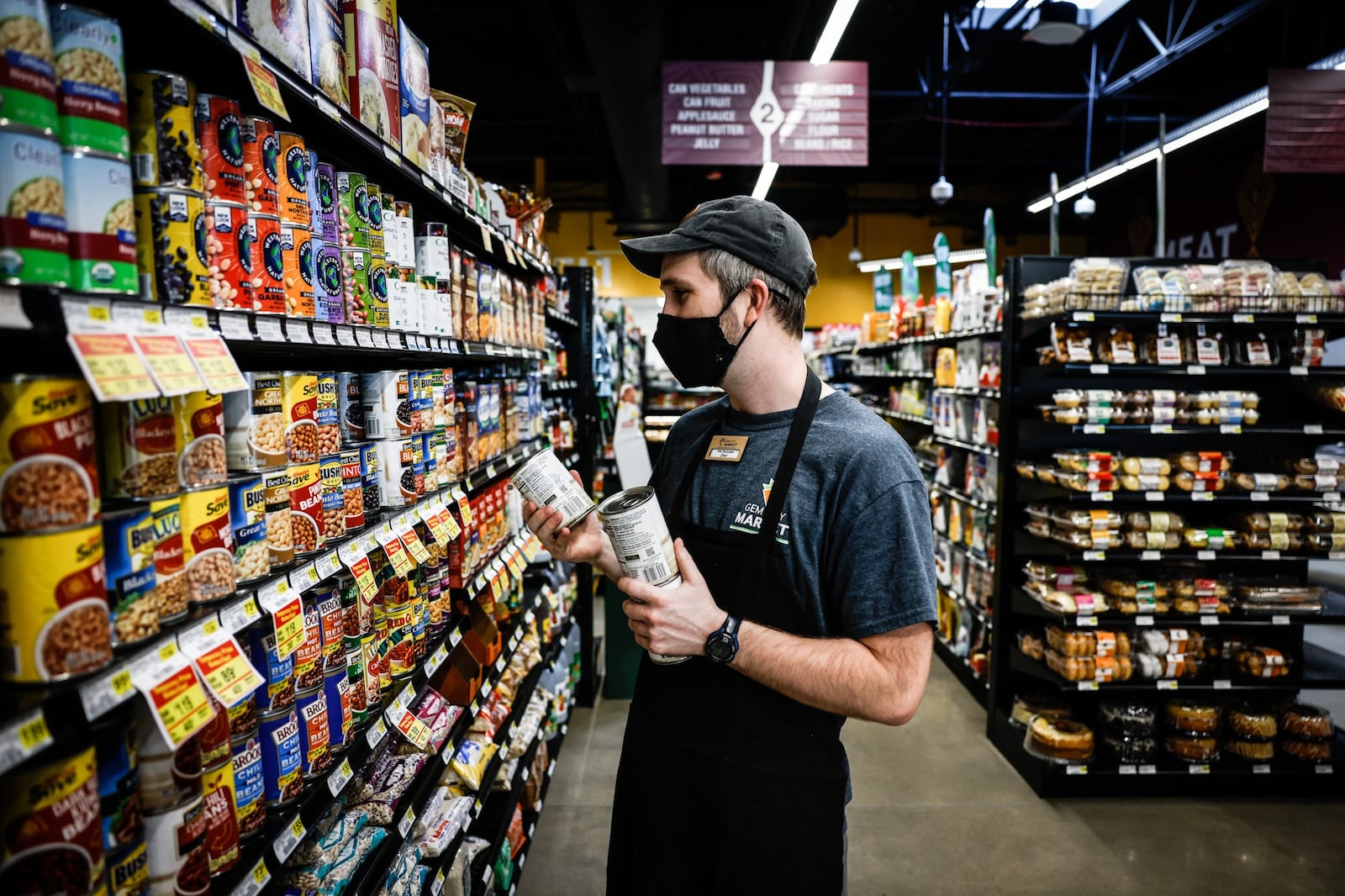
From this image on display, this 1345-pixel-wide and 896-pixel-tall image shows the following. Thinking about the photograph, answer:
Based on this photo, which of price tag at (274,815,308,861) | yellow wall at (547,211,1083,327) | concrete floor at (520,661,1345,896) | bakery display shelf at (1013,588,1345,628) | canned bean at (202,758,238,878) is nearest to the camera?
canned bean at (202,758,238,878)

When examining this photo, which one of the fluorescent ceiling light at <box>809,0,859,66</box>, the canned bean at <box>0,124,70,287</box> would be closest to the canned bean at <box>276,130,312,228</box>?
the canned bean at <box>0,124,70,287</box>

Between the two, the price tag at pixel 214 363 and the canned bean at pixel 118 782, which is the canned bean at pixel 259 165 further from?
the canned bean at pixel 118 782

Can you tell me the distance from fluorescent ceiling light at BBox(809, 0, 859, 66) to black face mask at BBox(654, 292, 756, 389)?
383 centimetres

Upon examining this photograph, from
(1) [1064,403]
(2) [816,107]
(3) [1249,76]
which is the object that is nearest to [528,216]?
(1) [1064,403]

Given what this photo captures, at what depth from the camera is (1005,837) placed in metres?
3.61

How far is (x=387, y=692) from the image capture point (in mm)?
1830

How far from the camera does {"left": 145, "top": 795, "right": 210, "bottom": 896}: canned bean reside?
1.09m

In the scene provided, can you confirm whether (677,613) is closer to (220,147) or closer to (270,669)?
(270,669)

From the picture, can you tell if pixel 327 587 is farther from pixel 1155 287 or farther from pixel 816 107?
pixel 816 107

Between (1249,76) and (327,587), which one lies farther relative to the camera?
(1249,76)

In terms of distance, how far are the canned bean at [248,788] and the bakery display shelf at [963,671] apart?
4.32 meters

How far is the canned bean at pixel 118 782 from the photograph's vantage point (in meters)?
1.01

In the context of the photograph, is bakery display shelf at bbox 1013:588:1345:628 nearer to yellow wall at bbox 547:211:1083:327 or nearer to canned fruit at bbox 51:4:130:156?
canned fruit at bbox 51:4:130:156

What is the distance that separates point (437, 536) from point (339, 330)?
631mm
